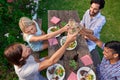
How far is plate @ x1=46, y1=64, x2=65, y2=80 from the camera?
3697 mm

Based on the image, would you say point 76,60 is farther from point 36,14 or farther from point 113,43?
point 36,14

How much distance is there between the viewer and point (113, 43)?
3496 millimetres

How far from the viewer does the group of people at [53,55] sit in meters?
3.31

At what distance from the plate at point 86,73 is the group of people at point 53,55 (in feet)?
0.54

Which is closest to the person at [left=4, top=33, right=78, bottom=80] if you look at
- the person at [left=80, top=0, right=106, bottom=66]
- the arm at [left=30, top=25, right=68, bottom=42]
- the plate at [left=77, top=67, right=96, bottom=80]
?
the plate at [left=77, top=67, right=96, bottom=80]

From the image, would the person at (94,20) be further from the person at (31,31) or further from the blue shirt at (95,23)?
the person at (31,31)

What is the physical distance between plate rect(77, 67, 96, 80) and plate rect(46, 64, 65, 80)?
0.80 ft

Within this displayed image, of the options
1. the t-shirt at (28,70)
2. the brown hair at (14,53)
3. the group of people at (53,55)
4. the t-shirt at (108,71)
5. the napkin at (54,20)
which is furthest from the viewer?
the napkin at (54,20)

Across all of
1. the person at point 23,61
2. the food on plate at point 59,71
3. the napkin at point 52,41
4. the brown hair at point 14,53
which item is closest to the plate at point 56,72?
the food on plate at point 59,71

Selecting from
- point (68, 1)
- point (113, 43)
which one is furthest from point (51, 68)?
point (68, 1)

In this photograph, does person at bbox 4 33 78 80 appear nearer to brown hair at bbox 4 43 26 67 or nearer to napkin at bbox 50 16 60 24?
brown hair at bbox 4 43 26 67

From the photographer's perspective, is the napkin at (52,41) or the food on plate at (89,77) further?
the napkin at (52,41)

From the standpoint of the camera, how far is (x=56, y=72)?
147 inches

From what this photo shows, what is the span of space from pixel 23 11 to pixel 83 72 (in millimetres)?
2488
